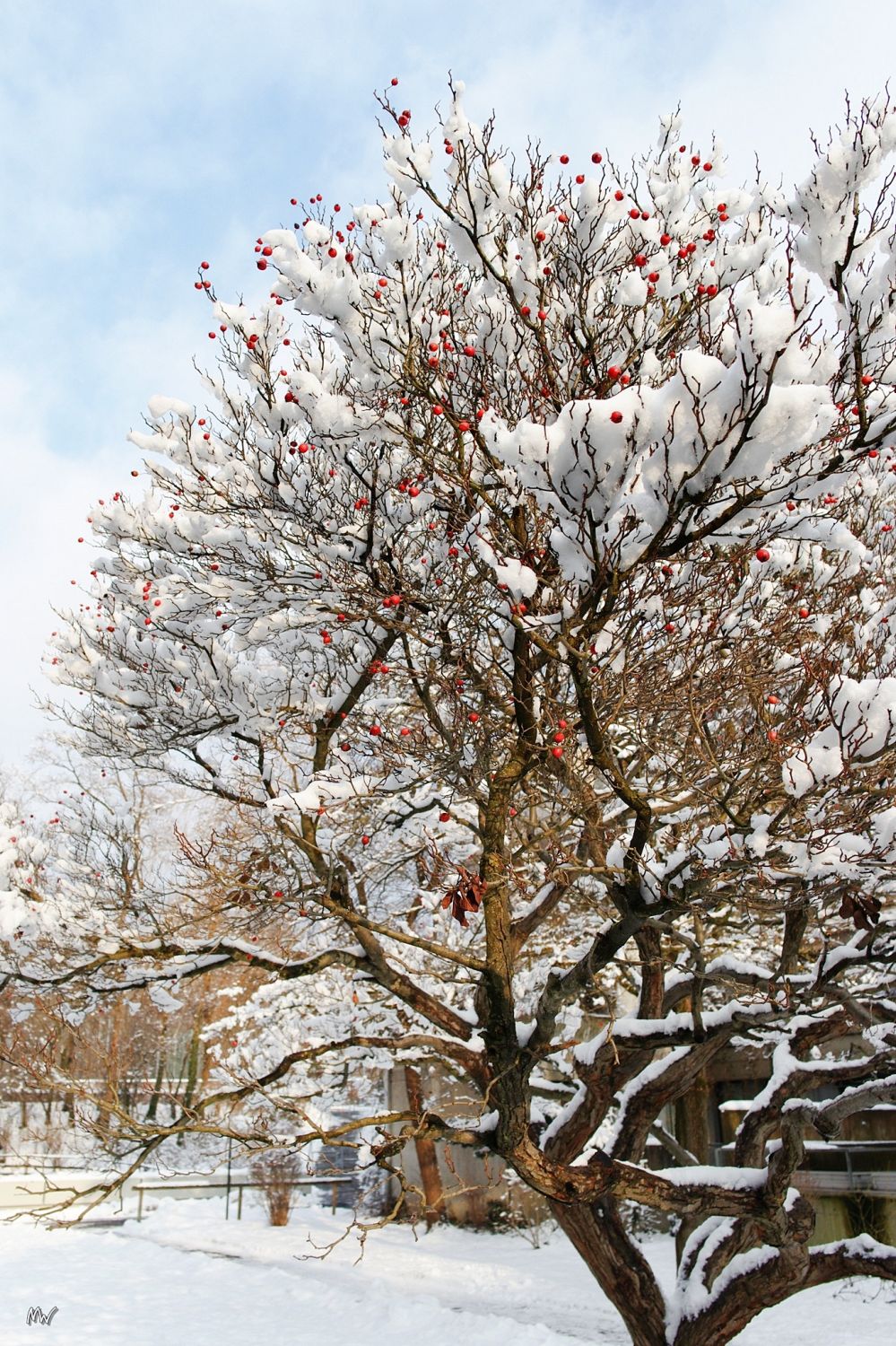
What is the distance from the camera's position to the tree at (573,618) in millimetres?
3449

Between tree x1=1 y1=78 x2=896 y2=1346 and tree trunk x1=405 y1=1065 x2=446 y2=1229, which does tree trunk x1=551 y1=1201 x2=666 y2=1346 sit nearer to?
tree x1=1 y1=78 x2=896 y2=1346

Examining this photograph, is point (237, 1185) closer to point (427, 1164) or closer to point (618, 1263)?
point (427, 1164)

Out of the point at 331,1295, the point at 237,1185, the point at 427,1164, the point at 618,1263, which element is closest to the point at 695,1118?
the point at 331,1295

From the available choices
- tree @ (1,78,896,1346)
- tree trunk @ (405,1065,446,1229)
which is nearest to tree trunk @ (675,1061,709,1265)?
tree @ (1,78,896,1346)

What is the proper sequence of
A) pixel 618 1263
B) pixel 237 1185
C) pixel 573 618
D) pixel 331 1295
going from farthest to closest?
pixel 237 1185
pixel 331 1295
pixel 618 1263
pixel 573 618

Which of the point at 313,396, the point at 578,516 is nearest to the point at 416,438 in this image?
the point at 313,396

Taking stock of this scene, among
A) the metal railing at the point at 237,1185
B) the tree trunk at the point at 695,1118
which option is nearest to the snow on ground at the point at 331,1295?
the metal railing at the point at 237,1185

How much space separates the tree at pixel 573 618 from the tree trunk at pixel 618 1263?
0.03 meters

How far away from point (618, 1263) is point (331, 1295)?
21.3 feet

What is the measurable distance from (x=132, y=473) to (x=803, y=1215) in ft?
21.5

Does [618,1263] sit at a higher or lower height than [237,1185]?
higher

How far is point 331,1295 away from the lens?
1148 cm

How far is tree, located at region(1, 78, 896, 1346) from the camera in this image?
3.45 meters

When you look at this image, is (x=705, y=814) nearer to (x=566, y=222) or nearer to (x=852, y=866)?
(x=852, y=866)
